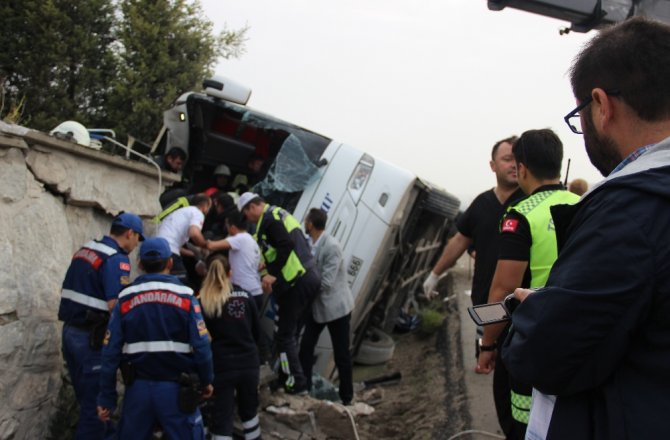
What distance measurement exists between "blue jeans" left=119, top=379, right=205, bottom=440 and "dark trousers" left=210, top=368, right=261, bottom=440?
0.70 metres

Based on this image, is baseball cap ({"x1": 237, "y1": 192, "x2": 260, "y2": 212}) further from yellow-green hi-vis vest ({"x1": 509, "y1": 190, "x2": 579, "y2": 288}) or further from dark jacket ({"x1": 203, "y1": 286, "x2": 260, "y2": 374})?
yellow-green hi-vis vest ({"x1": 509, "y1": 190, "x2": 579, "y2": 288})

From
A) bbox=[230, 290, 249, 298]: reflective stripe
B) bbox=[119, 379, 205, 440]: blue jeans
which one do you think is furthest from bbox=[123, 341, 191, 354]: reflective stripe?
bbox=[230, 290, 249, 298]: reflective stripe

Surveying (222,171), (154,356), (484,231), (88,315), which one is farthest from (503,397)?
(222,171)

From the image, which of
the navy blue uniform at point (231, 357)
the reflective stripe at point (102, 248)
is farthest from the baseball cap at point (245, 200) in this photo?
the reflective stripe at point (102, 248)

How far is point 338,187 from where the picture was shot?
6195 millimetres

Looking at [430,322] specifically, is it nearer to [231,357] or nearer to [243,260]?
[243,260]

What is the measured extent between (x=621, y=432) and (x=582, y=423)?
0.10 metres

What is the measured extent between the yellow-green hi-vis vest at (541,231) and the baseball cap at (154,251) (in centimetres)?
202

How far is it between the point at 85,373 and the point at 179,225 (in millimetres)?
1857

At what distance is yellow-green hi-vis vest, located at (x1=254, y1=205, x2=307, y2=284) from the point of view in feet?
17.4

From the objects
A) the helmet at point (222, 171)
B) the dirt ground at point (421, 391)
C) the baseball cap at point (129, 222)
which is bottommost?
the dirt ground at point (421, 391)

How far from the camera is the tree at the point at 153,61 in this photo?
8775mm

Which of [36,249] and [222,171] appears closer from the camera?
[36,249]

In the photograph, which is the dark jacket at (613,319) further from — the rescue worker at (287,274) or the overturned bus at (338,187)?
the overturned bus at (338,187)
